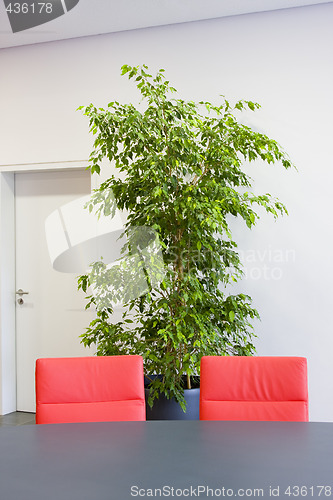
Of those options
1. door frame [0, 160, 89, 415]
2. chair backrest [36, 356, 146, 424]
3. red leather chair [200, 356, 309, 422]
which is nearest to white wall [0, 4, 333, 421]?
door frame [0, 160, 89, 415]

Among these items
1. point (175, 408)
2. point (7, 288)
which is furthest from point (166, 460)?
point (7, 288)

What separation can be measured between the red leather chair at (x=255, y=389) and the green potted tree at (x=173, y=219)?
108cm

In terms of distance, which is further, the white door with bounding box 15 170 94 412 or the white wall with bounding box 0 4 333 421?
the white door with bounding box 15 170 94 412

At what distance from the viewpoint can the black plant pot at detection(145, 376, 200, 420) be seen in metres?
3.76

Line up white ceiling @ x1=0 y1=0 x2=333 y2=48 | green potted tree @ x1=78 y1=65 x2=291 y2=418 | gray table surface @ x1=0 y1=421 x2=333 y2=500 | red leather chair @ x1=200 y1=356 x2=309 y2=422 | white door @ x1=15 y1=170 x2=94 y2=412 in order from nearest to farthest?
gray table surface @ x1=0 y1=421 x2=333 y2=500
red leather chair @ x1=200 y1=356 x2=309 y2=422
green potted tree @ x1=78 y1=65 x2=291 y2=418
white ceiling @ x1=0 y1=0 x2=333 y2=48
white door @ x1=15 y1=170 x2=94 y2=412

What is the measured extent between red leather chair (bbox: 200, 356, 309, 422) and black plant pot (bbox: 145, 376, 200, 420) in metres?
1.40

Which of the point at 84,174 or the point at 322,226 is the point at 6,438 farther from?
the point at 84,174

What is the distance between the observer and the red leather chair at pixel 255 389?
2340mm

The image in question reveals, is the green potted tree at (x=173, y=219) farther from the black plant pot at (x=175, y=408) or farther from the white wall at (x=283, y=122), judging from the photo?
the white wall at (x=283, y=122)

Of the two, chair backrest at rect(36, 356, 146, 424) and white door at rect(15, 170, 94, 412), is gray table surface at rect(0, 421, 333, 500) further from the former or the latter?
white door at rect(15, 170, 94, 412)

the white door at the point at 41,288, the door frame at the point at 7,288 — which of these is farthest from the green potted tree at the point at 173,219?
the door frame at the point at 7,288

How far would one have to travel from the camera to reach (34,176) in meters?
5.38

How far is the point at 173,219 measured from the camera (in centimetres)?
376

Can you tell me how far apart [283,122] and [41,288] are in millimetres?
2640
